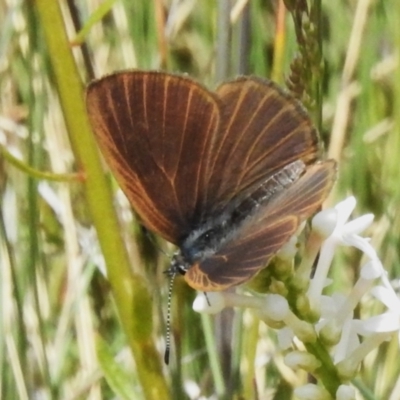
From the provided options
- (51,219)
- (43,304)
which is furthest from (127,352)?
(51,219)

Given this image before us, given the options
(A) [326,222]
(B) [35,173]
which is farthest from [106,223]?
(A) [326,222]

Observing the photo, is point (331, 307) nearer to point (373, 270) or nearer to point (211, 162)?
point (373, 270)

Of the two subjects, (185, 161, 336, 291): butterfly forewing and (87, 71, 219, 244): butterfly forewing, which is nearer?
(185, 161, 336, 291): butterfly forewing

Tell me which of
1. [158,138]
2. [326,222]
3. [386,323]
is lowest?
[386,323]

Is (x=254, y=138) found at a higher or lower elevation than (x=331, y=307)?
higher

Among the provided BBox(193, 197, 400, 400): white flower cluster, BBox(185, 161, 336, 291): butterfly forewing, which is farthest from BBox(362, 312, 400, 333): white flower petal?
BBox(185, 161, 336, 291): butterfly forewing

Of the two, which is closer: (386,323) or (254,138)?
(386,323)

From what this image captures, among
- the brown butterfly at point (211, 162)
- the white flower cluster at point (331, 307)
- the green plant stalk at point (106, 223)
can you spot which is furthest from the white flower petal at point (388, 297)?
the green plant stalk at point (106, 223)

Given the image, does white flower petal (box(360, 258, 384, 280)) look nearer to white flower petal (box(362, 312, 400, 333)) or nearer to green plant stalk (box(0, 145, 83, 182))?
white flower petal (box(362, 312, 400, 333))
